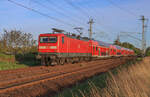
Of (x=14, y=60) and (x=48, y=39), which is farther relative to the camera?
(x=14, y=60)

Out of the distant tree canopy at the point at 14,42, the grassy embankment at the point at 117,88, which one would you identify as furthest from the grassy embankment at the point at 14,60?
the grassy embankment at the point at 117,88

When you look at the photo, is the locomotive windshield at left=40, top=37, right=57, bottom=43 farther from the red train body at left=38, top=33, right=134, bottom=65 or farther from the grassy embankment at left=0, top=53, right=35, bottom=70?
the grassy embankment at left=0, top=53, right=35, bottom=70

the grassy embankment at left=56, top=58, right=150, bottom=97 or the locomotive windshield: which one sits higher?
the locomotive windshield

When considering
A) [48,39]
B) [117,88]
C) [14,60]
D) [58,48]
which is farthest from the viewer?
[14,60]

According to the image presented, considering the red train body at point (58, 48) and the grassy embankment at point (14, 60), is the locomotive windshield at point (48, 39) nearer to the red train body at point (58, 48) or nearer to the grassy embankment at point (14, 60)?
the red train body at point (58, 48)

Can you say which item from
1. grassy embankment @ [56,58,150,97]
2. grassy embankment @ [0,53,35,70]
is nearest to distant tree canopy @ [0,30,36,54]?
grassy embankment @ [0,53,35,70]

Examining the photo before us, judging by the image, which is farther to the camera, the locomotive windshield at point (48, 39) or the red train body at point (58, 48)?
the locomotive windshield at point (48, 39)

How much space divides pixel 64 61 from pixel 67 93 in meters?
11.4

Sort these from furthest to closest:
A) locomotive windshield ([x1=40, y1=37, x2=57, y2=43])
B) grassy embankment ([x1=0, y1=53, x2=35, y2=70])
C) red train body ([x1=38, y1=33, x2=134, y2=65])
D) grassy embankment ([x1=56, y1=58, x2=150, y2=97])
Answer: grassy embankment ([x1=0, y1=53, x2=35, y2=70])
locomotive windshield ([x1=40, y1=37, x2=57, y2=43])
red train body ([x1=38, y1=33, x2=134, y2=65])
grassy embankment ([x1=56, y1=58, x2=150, y2=97])

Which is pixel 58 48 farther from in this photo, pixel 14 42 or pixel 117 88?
pixel 117 88

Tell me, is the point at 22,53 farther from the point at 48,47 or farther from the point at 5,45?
the point at 48,47

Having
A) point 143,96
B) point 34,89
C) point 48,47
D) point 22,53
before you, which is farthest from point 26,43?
point 143,96

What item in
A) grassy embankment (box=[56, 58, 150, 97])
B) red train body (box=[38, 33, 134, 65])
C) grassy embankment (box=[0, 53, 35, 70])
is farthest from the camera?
grassy embankment (box=[0, 53, 35, 70])

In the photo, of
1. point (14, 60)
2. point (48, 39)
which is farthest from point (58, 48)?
point (14, 60)
